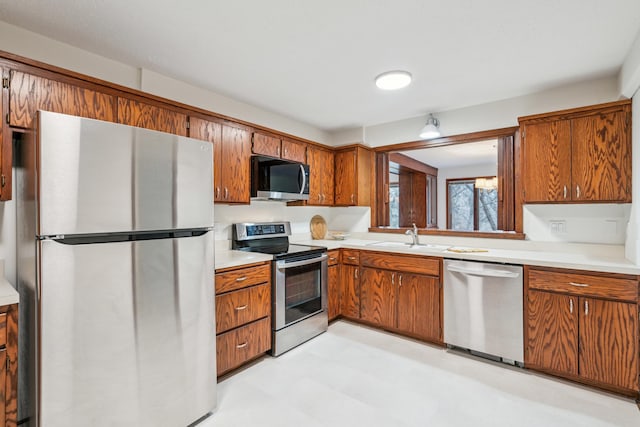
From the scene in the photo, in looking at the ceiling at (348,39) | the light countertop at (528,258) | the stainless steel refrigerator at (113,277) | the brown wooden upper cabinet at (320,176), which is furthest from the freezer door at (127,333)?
the brown wooden upper cabinet at (320,176)

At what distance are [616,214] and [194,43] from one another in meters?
3.53

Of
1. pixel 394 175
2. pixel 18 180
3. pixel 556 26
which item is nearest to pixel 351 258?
pixel 394 175

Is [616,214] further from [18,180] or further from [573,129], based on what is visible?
[18,180]

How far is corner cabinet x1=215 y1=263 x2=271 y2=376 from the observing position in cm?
222

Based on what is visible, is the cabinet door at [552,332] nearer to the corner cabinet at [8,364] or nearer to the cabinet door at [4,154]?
the corner cabinet at [8,364]

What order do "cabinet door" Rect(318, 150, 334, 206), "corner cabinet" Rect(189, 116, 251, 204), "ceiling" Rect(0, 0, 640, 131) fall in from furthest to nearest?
"cabinet door" Rect(318, 150, 334, 206) → "corner cabinet" Rect(189, 116, 251, 204) → "ceiling" Rect(0, 0, 640, 131)

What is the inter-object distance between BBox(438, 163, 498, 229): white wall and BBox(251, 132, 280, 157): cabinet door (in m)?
2.95

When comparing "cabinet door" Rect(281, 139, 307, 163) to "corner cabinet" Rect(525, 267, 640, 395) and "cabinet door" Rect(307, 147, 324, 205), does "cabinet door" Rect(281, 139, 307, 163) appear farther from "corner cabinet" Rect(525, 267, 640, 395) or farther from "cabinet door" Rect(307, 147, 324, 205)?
"corner cabinet" Rect(525, 267, 640, 395)

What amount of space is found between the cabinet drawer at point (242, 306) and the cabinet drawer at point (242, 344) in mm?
58

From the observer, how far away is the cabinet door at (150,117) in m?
2.04

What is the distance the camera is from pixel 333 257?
337 centimetres

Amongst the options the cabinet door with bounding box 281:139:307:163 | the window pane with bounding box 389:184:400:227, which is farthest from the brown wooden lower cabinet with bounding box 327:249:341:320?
the window pane with bounding box 389:184:400:227

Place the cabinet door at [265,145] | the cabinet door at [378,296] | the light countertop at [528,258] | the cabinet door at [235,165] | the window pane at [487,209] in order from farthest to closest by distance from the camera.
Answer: the window pane at [487,209] → the cabinet door at [378,296] → the cabinet door at [265,145] → the cabinet door at [235,165] → the light countertop at [528,258]

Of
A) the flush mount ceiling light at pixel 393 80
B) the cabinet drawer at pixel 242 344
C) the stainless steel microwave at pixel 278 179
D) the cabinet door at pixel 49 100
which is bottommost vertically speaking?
the cabinet drawer at pixel 242 344
